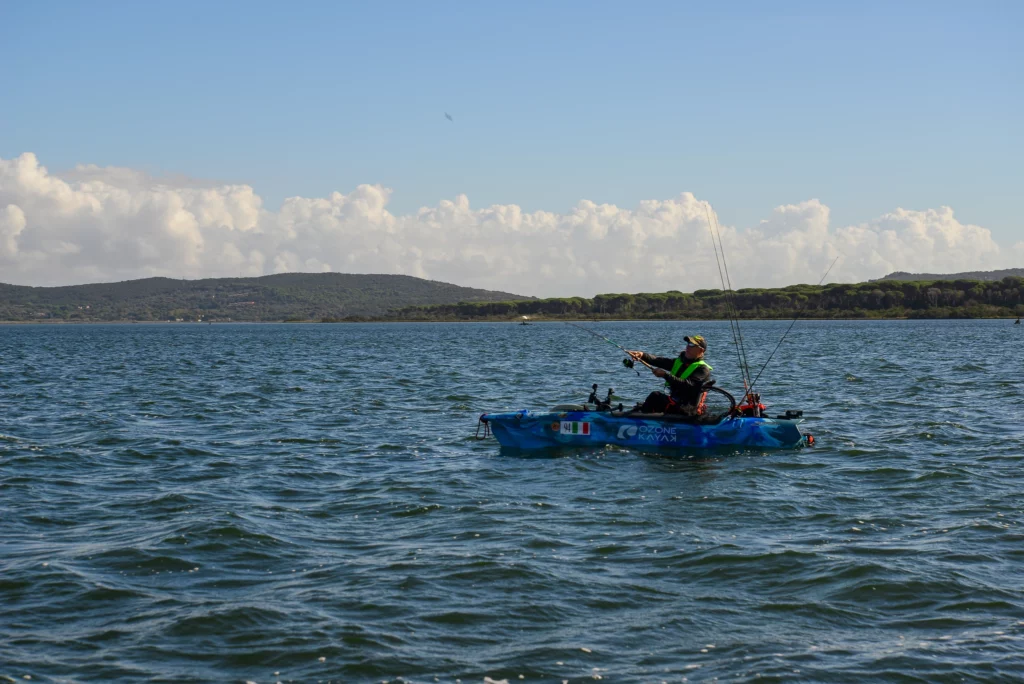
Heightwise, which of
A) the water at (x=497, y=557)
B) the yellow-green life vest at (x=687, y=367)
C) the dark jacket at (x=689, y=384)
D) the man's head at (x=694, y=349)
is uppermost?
the man's head at (x=694, y=349)

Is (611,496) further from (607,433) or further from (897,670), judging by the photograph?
(897,670)

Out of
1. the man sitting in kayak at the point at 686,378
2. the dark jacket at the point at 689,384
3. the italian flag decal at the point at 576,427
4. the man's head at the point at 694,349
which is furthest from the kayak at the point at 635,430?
the man's head at the point at 694,349

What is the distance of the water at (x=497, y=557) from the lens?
7.50m

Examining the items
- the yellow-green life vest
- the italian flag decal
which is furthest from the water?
the yellow-green life vest

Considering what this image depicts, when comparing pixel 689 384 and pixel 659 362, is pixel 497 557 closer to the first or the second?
pixel 689 384

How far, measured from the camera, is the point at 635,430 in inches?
651

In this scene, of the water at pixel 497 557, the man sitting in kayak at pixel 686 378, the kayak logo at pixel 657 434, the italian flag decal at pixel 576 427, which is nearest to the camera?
the water at pixel 497 557

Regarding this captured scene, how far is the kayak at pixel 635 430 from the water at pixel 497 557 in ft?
1.14

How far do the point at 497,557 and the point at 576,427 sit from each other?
6956 millimetres

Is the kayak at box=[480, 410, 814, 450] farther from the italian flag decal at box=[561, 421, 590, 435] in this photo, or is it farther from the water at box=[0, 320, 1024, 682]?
the water at box=[0, 320, 1024, 682]

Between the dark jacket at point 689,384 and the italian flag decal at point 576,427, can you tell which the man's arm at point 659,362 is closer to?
the dark jacket at point 689,384

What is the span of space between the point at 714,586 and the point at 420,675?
10.8ft

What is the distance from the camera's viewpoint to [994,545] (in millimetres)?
10438

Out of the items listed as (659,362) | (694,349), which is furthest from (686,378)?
(659,362)
